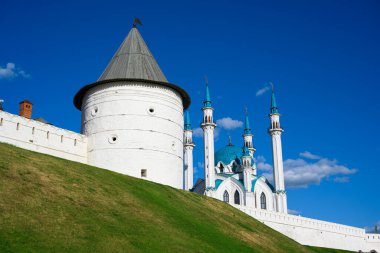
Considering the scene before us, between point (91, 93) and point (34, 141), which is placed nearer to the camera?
point (34, 141)

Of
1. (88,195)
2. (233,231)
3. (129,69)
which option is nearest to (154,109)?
(129,69)

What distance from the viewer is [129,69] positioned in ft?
103

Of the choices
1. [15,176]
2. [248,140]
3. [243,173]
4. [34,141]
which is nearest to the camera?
[15,176]

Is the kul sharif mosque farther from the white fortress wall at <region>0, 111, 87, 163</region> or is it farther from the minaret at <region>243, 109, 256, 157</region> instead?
the white fortress wall at <region>0, 111, 87, 163</region>

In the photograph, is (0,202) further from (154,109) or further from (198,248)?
(154,109)

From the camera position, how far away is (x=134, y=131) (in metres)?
29.5

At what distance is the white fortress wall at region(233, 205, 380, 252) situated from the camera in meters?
40.7

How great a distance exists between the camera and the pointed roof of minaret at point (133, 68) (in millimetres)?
30672

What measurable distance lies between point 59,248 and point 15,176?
4717 mm

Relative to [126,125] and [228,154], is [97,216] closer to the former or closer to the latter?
[126,125]

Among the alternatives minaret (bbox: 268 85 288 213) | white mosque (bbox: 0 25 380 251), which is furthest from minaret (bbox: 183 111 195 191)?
white mosque (bbox: 0 25 380 251)

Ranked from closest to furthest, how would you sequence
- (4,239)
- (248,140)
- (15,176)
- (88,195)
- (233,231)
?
(4,239) → (15,176) → (88,195) → (233,231) → (248,140)

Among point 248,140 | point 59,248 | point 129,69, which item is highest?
point 248,140

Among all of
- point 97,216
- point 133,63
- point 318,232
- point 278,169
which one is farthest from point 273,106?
point 97,216
